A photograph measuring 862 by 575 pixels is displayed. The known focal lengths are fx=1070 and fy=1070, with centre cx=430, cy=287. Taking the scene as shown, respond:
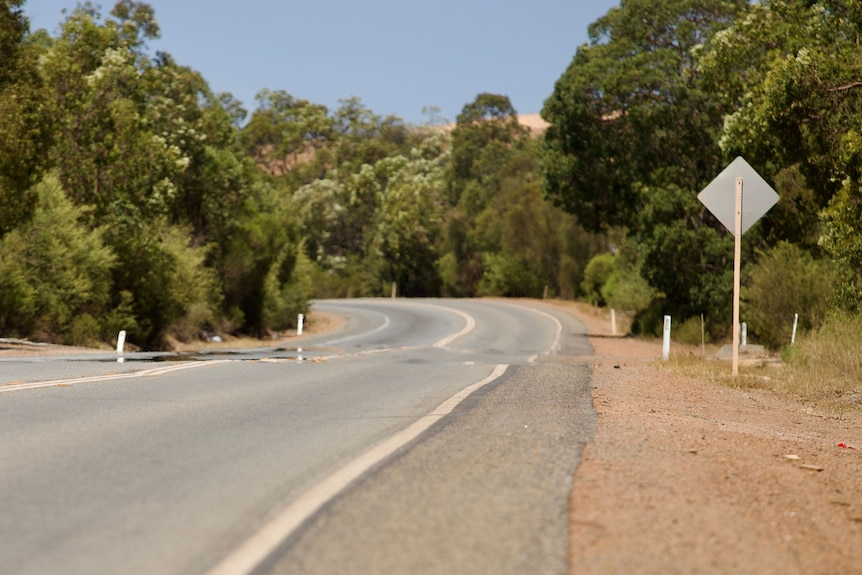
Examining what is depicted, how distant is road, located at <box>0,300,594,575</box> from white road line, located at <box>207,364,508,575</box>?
2cm

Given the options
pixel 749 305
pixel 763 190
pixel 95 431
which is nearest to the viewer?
pixel 95 431

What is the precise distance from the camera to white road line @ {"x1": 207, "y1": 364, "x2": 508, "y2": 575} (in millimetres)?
4438

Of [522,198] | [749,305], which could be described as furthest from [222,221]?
[522,198]

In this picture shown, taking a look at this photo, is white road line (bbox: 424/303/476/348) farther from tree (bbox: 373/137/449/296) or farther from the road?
the road

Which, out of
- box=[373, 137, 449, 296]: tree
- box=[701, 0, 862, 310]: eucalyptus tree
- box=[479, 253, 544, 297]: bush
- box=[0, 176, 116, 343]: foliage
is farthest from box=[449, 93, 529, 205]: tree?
box=[701, 0, 862, 310]: eucalyptus tree

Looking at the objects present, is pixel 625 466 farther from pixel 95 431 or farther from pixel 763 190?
pixel 763 190

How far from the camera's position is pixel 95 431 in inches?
312

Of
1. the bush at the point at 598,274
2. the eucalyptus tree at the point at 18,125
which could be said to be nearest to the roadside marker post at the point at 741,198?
the eucalyptus tree at the point at 18,125

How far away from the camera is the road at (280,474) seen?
182 inches

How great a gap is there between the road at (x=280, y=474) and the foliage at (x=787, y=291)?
15713 millimetres

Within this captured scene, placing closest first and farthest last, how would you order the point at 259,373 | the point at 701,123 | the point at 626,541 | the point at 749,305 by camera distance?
the point at 626,541 → the point at 259,373 → the point at 749,305 → the point at 701,123

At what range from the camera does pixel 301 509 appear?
535 centimetres

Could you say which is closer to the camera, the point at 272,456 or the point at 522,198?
the point at 272,456

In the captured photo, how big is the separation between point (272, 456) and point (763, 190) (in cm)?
1001
